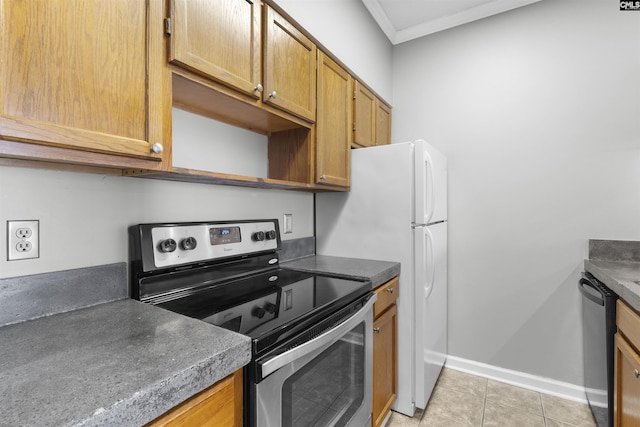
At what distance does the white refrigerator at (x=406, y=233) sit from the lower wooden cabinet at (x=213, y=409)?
125 cm

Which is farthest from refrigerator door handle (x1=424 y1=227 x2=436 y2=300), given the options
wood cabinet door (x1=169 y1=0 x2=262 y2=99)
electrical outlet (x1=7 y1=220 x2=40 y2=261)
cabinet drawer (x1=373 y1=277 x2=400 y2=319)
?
electrical outlet (x1=7 y1=220 x2=40 y2=261)

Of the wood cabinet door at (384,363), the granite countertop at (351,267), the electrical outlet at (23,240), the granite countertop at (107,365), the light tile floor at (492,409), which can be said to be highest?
the electrical outlet at (23,240)

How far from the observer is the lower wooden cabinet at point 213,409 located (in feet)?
2.14

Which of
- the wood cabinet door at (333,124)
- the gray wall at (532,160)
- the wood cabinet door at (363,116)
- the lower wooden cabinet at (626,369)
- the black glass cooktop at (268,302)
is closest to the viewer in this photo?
the black glass cooktop at (268,302)

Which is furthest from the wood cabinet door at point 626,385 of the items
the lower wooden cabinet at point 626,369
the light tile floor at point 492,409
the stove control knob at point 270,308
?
the stove control knob at point 270,308

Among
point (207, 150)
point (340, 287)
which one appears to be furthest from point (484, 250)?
point (207, 150)

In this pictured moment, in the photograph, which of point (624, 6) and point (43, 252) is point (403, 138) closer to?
point (624, 6)

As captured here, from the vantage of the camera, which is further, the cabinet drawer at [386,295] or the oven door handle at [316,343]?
the cabinet drawer at [386,295]

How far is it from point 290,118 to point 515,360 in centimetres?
224

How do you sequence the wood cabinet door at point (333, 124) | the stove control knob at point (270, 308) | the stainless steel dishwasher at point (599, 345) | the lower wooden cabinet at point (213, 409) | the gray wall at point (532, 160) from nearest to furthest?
the lower wooden cabinet at point (213, 409)
the stove control knob at point (270, 308)
the stainless steel dishwasher at point (599, 345)
the wood cabinet door at point (333, 124)
the gray wall at point (532, 160)

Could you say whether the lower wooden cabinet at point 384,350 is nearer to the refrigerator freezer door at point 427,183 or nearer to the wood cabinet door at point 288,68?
the refrigerator freezer door at point 427,183

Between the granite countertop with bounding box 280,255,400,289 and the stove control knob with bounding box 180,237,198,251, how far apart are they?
0.60m

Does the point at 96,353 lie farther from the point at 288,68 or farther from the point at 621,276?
the point at 621,276

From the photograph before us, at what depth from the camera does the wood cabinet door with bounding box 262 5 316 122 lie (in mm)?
1359
